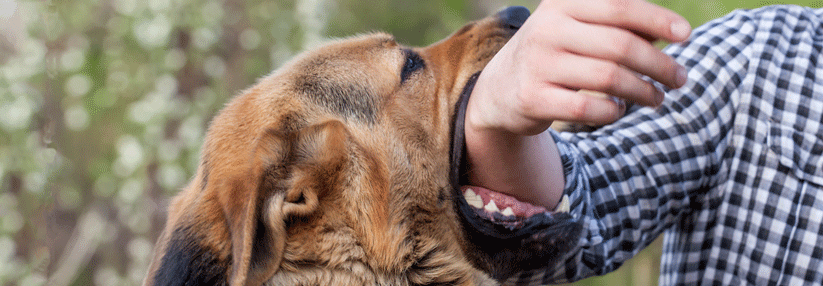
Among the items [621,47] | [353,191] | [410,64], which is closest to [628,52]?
[621,47]

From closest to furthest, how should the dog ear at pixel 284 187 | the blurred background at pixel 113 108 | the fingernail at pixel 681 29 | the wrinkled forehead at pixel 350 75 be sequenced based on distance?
the fingernail at pixel 681 29 < the dog ear at pixel 284 187 < the wrinkled forehead at pixel 350 75 < the blurred background at pixel 113 108

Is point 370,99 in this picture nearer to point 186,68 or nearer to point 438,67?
point 438,67

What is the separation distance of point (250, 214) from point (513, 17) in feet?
3.18

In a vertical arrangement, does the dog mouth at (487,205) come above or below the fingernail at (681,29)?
below

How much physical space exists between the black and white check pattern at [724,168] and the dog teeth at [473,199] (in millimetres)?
342

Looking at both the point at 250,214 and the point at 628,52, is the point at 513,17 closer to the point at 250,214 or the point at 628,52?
the point at 628,52

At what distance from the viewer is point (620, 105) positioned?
966mm

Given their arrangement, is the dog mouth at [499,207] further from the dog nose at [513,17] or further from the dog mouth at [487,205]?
the dog nose at [513,17]

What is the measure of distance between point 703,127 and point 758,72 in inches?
10.0

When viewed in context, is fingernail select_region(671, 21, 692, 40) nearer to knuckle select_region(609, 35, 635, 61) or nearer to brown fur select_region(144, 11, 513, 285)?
knuckle select_region(609, 35, 635, 61)

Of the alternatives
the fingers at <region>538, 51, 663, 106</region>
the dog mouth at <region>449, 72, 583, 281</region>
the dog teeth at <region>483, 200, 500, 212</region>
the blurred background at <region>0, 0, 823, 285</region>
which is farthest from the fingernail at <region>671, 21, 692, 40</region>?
the blurred background at <region>0, 0, 823, 285</region>

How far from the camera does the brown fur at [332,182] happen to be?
4.20 feet

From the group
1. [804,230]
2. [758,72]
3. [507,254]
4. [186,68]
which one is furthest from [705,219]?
[186,68]

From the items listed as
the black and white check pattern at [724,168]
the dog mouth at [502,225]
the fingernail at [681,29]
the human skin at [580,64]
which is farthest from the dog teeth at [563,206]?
the fingernail at [681,29]
